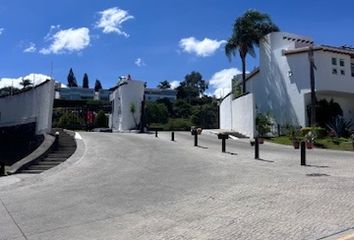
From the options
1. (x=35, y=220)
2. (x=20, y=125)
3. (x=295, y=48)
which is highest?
(x=295, y=48)

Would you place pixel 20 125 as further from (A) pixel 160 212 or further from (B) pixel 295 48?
(A) pixel 160 212

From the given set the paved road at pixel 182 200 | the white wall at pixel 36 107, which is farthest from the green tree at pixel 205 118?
the paved road at pixel 182 200

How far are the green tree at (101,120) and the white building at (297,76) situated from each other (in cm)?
2205

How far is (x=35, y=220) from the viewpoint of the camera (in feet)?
34.3

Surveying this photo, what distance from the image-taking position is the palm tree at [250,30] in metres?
42.0

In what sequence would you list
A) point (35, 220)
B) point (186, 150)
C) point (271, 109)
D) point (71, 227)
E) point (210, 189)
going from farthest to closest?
1. point (271, 109)
2. point (186, 150)
3. point (210, 189)
4. point (35, 220)
5. point (71, 227)

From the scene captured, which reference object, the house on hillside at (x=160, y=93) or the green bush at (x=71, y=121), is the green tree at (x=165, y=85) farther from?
the green bush at (x=71, y=121)

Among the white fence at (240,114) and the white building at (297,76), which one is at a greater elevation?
the white building at (297,76)

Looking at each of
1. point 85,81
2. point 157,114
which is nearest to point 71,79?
point 85,81

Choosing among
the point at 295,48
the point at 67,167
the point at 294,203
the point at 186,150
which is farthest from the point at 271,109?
the point at 294,203

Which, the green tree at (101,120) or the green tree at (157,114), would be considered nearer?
the green tree at (101,120)

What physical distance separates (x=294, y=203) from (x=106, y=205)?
4300 millimetres

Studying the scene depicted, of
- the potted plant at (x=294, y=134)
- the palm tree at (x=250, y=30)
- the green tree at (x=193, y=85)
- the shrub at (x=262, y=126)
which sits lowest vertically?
the potted plant at (x=294, y=134)

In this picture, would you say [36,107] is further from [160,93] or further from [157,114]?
[160,93]
